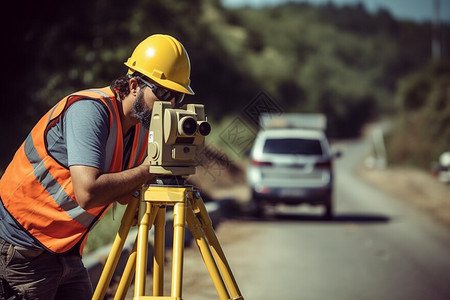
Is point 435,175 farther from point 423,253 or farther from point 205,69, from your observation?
point 423,253

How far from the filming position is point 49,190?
3047mm

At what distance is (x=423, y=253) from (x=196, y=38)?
75.3ft

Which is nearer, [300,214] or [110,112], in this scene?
[110,112]

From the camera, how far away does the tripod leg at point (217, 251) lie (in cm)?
313

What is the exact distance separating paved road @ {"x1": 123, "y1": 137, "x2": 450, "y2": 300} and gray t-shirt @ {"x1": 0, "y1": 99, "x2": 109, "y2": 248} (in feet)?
12.8

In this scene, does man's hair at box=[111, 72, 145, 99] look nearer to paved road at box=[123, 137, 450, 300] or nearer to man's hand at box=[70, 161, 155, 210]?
man's hand at box=[70, 161, 155, 210]

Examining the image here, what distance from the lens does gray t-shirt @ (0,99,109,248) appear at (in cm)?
289

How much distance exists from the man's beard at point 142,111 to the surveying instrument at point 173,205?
0.17 metres

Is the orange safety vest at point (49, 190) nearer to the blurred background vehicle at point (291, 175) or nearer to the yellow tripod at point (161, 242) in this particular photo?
the yellow tripod at point (161, 242)

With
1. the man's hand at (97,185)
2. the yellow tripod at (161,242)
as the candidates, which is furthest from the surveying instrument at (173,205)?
the man's hand at (97,185)

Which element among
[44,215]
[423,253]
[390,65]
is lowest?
[390,65]

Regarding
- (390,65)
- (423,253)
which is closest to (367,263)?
(423,253)

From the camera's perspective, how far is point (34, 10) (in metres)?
15.4

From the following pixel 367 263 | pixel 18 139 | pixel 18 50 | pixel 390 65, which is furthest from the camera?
pixel 390 65
